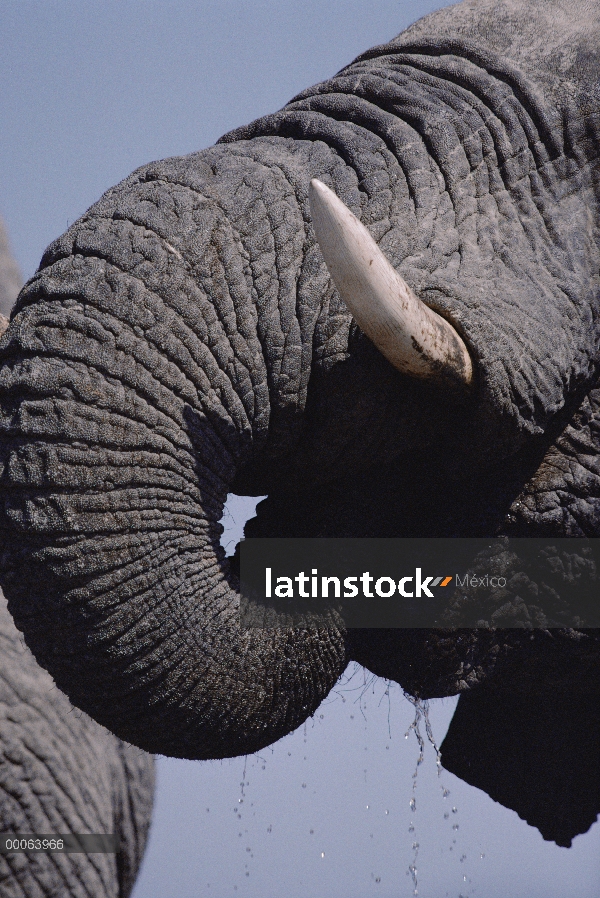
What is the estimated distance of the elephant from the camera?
350 centimetres

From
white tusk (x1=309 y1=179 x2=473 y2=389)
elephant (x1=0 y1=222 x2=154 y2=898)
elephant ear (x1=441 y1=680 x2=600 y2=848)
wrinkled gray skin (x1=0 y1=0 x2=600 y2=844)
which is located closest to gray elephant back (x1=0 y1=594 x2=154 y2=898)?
elephant (x1=0 y1=222 x2=154 y2=898)

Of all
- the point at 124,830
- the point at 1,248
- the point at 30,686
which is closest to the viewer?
the point at 30,686

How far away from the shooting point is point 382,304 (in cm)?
184

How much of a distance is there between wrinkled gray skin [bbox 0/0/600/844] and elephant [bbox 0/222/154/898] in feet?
4.61

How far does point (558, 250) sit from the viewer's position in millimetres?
2250

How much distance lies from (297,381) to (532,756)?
154 centimetres

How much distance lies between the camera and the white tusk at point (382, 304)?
69.7 inches

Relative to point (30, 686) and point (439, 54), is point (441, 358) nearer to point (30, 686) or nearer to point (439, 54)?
point (439, 54)

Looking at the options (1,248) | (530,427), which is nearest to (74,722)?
(530,427)

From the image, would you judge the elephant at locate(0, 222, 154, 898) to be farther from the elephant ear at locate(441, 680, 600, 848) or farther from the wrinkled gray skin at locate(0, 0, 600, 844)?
the wrinkled gray skin at locate(0, 0, 600, 844)

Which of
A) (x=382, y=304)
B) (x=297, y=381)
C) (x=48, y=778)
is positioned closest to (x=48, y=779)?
(x=48, y=778)

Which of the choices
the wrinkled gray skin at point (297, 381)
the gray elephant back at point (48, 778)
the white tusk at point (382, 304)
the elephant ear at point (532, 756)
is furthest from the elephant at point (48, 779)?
the white tusk at point (382, 304)

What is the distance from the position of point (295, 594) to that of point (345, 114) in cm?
83

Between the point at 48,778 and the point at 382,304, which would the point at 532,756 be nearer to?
the point at 48,778
